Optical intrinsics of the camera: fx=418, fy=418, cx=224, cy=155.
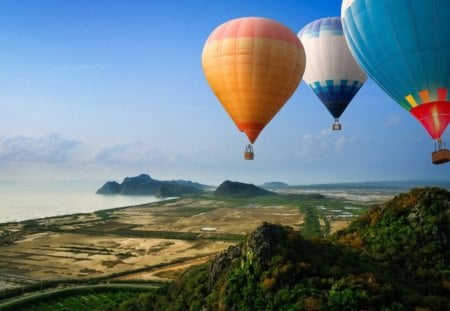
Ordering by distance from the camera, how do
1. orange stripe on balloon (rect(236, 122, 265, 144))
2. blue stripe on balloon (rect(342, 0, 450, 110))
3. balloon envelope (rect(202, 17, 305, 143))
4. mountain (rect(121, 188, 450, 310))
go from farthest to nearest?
orange stripe on balloon (rect(236, 122, 265, 144)) < balloon envelope (rect(202, 17, 305, 143)) < blue stripe on balloon (rect(342, 0, 450, 110)) < mountain (rect(121, 188, 450, 310))

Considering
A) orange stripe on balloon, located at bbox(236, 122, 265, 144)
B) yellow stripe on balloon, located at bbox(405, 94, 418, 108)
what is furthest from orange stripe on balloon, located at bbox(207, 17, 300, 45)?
yellow stripe on balloon, located at bbox(405, 94, 418, 108)

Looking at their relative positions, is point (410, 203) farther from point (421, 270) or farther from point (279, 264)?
point (279, 264)

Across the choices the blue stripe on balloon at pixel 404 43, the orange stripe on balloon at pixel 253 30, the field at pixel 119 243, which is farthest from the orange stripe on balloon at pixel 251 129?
the field at pixel 119 243

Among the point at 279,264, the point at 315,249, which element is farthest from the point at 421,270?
the point at 279,264

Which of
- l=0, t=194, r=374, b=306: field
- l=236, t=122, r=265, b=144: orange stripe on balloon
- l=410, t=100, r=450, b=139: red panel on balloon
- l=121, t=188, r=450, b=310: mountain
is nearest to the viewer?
l=121, t=188, r=450, b=310: mountain

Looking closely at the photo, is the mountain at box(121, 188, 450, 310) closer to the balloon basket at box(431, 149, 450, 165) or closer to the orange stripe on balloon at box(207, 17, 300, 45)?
the balloon basket at box(431, 149, 450, 165)

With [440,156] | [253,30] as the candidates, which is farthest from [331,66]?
[440,156]
